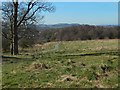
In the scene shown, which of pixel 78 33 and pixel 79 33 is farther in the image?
pixel 78 33

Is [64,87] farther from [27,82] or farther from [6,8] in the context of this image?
[6,8]

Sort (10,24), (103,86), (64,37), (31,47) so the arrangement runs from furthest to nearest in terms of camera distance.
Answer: (64,37) → (31,47) → (10,24) → (103,86)

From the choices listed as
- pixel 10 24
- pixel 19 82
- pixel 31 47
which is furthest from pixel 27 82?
pixel 31 47

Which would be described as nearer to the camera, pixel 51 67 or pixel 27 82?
pixel 27 82

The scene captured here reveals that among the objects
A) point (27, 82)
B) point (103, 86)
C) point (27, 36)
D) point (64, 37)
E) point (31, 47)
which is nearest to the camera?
point (103, 86)

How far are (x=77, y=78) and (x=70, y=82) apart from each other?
1.40 feet

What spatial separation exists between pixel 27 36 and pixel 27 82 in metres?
22.8

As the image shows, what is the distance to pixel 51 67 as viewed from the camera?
11.4 metres

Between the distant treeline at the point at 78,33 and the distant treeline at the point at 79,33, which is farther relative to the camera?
the distant treeline at the point at 78,33

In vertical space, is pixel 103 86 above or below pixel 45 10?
below

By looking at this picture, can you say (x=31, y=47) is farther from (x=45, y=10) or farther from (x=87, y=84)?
(x=87, y=84)

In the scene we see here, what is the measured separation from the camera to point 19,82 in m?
9.40

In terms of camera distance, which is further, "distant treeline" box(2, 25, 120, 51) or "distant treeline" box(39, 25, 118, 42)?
"distant treeline" box(39, 25, 118, 42)

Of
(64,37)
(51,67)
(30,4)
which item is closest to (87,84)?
(51,67)
